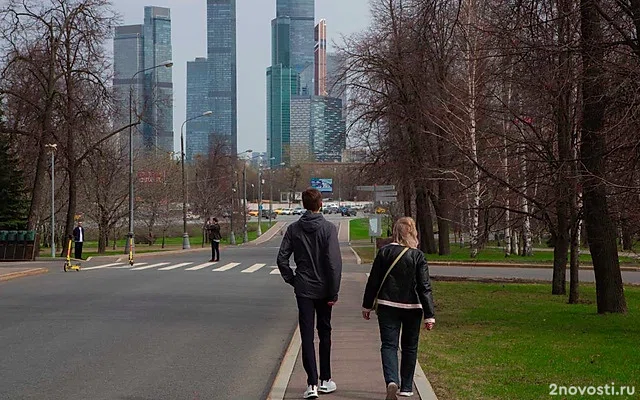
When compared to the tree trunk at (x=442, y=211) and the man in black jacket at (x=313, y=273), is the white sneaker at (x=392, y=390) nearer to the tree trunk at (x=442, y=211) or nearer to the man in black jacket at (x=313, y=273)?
the man in black jacket at (x=313, y=273)

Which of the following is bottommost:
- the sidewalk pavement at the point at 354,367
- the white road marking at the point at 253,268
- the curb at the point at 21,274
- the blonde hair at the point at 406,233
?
the white road marking at the point at 253,268

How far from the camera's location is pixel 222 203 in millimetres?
83250

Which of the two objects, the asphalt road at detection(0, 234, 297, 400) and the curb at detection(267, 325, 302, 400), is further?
the asphalt road at detection(0, 234, 297, 400)

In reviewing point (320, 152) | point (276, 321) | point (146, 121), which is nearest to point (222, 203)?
point (146, 121)

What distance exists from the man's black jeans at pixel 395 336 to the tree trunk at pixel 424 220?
112 ft

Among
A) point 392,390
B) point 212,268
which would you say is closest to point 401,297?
point 392,390

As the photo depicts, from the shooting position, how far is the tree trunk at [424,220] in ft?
145

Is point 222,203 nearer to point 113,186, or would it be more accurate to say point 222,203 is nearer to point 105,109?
point 113,186

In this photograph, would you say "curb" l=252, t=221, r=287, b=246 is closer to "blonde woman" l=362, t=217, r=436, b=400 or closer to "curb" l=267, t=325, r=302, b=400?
"curb" l=267, t=325, r=302, b=400

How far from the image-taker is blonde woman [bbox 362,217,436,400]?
25.9ft

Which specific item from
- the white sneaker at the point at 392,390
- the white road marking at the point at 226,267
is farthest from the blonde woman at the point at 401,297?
the white road marking at the point at 226,267

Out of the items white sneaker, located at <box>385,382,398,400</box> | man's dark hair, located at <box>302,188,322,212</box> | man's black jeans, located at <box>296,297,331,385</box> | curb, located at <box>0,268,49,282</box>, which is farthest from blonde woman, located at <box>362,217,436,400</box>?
curb, located at <box>0,268,49,282</box>

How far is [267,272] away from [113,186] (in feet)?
114

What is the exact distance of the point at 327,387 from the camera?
8.41 metres
